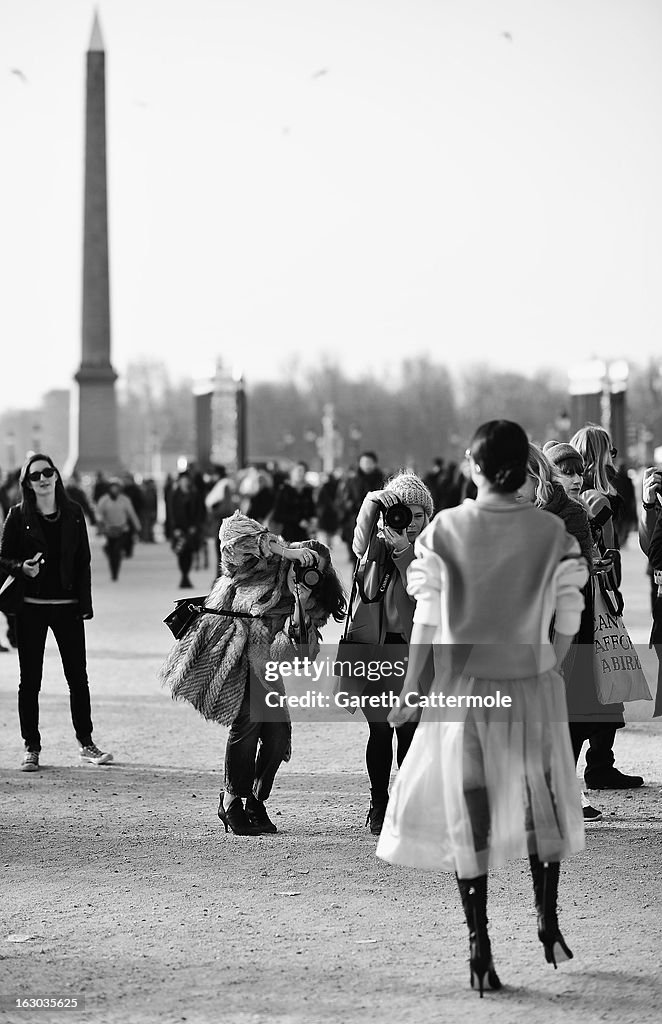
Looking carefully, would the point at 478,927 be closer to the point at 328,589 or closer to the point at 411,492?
the point at 328,589

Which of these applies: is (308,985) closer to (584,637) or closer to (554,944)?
Result: (554,944)

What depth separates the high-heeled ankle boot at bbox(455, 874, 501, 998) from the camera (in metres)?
4.37

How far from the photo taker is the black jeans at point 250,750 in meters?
6.38

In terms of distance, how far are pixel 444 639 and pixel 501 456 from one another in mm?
522

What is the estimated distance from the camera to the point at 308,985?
14.7ft

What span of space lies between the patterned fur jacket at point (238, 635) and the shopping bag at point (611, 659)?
1.23 metres

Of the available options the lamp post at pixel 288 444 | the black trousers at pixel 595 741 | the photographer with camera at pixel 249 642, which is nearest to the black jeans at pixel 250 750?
the photographer with camera at pixel 249 642

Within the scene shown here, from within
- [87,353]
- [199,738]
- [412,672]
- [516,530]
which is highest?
[87,353]

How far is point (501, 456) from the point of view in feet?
14.3

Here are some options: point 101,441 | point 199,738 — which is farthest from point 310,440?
point 199,738

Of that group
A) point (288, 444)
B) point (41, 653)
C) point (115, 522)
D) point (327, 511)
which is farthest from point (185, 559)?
point (288, 444)

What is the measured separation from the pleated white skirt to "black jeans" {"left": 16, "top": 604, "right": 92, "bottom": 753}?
3.74 metres

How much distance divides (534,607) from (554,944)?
972 mm

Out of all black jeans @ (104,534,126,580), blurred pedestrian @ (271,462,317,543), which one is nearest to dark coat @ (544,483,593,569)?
blurred pedestrian @ (271,462,317,543)
